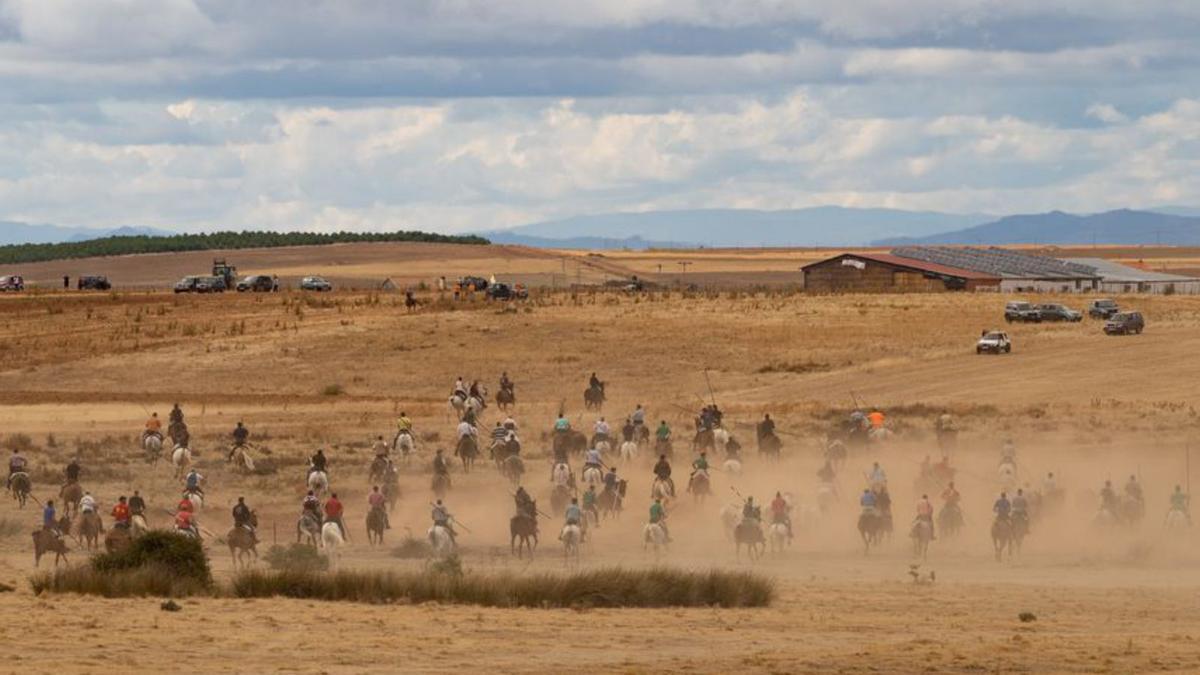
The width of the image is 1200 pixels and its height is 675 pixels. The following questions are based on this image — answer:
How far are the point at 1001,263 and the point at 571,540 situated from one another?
101 m

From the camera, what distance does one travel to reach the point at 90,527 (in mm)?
36250

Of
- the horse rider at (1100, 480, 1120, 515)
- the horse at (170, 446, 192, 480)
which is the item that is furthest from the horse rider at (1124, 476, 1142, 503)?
the horse at (170, 446, 192, 480)

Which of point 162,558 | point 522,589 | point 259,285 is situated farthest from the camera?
point 259,285

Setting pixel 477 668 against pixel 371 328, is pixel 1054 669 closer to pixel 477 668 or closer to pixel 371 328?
pixel 477 668

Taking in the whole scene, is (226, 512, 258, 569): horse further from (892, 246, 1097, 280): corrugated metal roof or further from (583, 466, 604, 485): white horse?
(892, 246, 1097, 280): corrugated metal roof

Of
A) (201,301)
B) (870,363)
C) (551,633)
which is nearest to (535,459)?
(551,633)

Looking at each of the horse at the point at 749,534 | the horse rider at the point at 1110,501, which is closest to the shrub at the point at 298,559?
the horse at the point at 749,534

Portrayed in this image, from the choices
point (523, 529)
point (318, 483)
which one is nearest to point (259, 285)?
point (318, 483)

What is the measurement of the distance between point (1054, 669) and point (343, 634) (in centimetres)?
871

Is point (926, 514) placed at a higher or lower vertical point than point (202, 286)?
lower

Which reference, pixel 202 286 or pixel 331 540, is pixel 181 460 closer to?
pixel 331 540

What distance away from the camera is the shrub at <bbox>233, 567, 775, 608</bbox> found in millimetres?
28562

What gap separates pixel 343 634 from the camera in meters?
24.9

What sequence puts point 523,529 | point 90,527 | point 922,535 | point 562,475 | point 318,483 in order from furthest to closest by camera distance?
point 562,475, point 318,483, point 922,535, point 523,529, point 90,527
